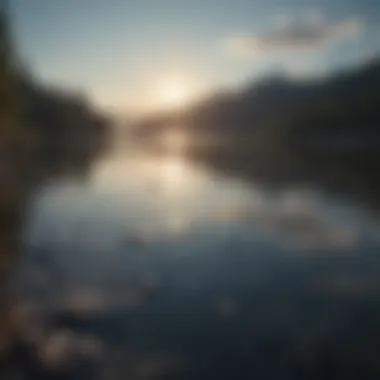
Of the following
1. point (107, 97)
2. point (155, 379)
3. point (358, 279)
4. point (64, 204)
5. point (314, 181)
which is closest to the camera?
point (155, 379)

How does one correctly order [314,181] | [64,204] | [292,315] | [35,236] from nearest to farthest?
[292,315] < [35,236] < [64,204] < [314,181]

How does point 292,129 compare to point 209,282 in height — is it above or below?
above

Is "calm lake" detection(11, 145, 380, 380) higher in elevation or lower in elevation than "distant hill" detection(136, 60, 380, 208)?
lower

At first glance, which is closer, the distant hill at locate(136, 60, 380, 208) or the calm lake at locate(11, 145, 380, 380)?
the calm lake at locate(11, 145, 380, 380)

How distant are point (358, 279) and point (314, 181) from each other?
1.98 meters

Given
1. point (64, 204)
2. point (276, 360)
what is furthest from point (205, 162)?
point (276, 360)

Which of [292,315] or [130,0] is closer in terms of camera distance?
[292,315]

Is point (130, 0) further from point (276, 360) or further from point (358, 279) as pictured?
point (276, 360)

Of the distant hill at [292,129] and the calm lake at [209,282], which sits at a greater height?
the distant hill at [292,129]

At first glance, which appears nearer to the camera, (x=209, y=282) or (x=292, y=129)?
(x=209, y=282)

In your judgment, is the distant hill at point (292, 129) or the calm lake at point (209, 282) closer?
the calm lake at point (209, 282)

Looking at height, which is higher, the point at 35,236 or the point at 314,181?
the point at 314,181

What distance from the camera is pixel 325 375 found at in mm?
1062

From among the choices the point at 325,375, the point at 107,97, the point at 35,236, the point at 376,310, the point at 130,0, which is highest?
the point at 130,0
